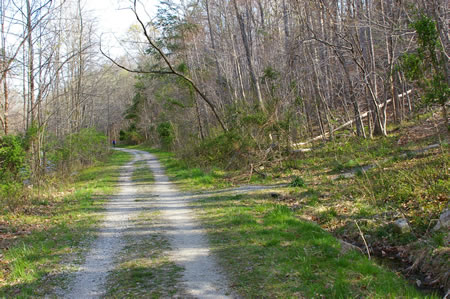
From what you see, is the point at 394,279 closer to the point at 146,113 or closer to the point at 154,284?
the point at 154,284

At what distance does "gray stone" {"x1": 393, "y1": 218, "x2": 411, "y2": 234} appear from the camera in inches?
252

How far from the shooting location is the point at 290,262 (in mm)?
5457

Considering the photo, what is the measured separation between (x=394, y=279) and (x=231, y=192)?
697 cm

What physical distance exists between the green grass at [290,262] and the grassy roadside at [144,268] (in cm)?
85

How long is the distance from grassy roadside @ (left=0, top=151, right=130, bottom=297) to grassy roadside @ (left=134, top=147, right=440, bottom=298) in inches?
101

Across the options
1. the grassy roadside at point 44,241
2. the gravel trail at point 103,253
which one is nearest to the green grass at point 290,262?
the gravel trail at point 103,253

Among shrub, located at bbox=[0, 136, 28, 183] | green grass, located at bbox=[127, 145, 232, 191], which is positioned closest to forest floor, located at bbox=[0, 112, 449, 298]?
green grass, located at bbox=[127, 145, 232, 191]

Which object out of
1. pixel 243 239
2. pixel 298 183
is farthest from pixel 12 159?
pixel 298 183

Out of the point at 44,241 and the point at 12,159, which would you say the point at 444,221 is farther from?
the point at 12,159

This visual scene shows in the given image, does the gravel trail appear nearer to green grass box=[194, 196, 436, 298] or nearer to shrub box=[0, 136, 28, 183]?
green grass box=[194, 196, 436, 298]

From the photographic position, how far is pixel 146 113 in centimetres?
4934

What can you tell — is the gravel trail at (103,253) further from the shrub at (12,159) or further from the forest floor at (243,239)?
the shrub at (12,159)

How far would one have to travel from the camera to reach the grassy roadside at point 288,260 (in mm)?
4527

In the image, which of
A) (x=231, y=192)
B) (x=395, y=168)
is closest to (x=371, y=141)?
(x=395, y=168)
